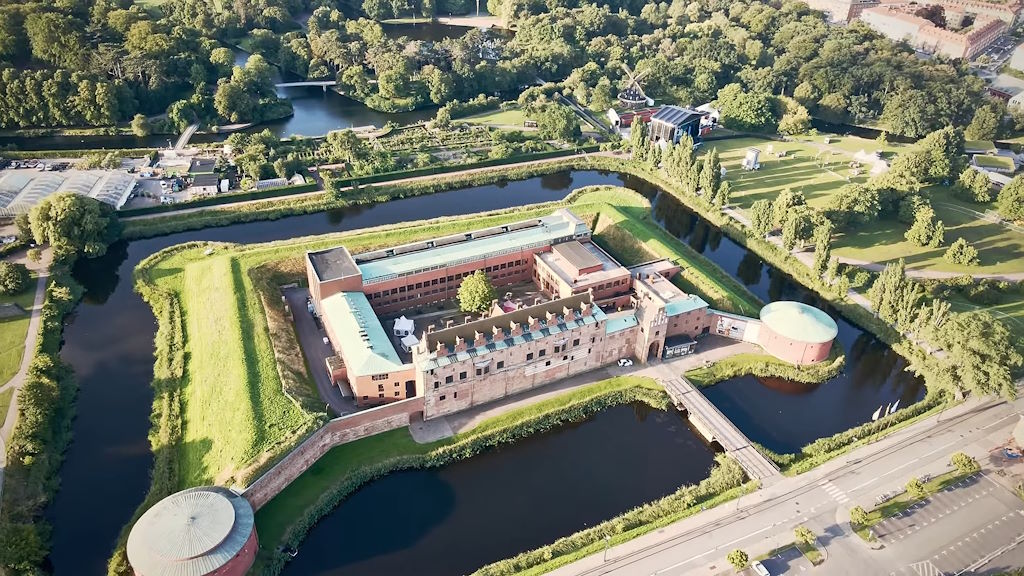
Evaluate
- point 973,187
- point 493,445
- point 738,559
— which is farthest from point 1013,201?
point 493,445

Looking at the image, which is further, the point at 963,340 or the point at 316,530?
the point at 963,340

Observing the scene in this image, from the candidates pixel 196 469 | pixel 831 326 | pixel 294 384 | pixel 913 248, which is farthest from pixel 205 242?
pixel 913 248

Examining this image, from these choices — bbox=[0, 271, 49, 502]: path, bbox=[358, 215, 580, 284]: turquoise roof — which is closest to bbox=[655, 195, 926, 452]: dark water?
bbox=[358, 215, 580, 284]: turquoise roof

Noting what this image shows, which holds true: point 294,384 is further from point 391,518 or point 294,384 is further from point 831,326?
point 831,326

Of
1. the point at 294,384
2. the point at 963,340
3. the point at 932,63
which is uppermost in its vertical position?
the point at 932,63

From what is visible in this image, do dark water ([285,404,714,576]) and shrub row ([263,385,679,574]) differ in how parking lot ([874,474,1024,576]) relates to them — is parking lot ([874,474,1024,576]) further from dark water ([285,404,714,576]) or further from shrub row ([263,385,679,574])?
dark water ([285,404,714,576])

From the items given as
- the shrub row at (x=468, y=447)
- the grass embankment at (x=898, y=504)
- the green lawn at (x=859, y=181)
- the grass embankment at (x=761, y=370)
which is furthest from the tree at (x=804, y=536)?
the green lawn at (x=859, y=181)

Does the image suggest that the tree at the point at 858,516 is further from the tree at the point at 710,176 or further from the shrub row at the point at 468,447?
the tree at the point at 710,176
